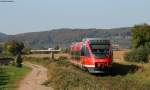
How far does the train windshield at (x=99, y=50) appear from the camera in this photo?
147 feet

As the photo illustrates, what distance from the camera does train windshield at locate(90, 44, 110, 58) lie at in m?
44.8

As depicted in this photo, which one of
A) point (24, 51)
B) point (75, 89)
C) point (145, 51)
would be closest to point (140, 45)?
point (145, 51)

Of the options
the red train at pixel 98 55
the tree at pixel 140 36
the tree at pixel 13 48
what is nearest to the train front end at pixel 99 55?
the red train at pixel 98 55

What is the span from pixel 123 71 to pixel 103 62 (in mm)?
5031

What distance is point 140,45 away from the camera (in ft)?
263

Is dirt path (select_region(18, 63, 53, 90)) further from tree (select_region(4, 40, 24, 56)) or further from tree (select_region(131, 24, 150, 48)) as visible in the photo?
tree (select_region(4, 40, 24, 56))

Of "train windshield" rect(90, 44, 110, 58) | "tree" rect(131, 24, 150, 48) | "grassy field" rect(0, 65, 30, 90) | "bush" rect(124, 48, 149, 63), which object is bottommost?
"grassy field" rect(0, 65, 30, 90)

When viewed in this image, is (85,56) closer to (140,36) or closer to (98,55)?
(98,55)

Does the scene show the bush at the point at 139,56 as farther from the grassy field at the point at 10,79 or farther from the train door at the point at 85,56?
the grassy field at the point at 10,79

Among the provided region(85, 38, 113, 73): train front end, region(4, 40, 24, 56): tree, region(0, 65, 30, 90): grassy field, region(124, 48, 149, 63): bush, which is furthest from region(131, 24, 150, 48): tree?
region(4, 40, 24, 56): tree

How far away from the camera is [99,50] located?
45250mm

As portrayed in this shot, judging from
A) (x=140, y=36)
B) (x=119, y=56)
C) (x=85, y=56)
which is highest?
(x=140, y=36)

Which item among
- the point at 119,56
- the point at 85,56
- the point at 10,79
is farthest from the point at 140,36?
the point at 10,79

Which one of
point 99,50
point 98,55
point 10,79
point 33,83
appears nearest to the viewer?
point 33,83
